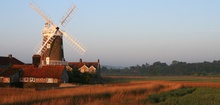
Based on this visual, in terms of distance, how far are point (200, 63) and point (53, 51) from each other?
144508mm

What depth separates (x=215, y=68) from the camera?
162250mm

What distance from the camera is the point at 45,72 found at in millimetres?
48344

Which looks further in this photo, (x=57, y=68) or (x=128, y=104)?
(x=57, y=68)

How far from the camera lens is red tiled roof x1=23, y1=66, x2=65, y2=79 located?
47.6 metres

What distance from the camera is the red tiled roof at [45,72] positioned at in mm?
47594

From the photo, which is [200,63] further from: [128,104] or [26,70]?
[128,104]

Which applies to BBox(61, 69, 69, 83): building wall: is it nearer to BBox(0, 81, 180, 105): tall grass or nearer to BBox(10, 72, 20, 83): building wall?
BBox(10, 72, 20, 83): building wall

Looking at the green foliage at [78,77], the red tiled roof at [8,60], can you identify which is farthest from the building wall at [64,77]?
the red tiled roof at [8,60]

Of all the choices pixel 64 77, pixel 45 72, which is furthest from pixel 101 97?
A: pixel 45 72

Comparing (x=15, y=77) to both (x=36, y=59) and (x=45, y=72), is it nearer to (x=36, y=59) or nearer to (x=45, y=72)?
(x=45, y=72)

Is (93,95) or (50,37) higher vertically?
(50,37)

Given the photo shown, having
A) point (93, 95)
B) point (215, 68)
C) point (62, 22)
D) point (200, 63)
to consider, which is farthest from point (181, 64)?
point (93, 95)

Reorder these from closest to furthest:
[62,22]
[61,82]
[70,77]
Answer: [61,82] → [70,77] → [62,22]

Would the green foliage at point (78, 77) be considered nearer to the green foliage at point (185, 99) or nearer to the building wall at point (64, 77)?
the building wall at point (64, 77)
